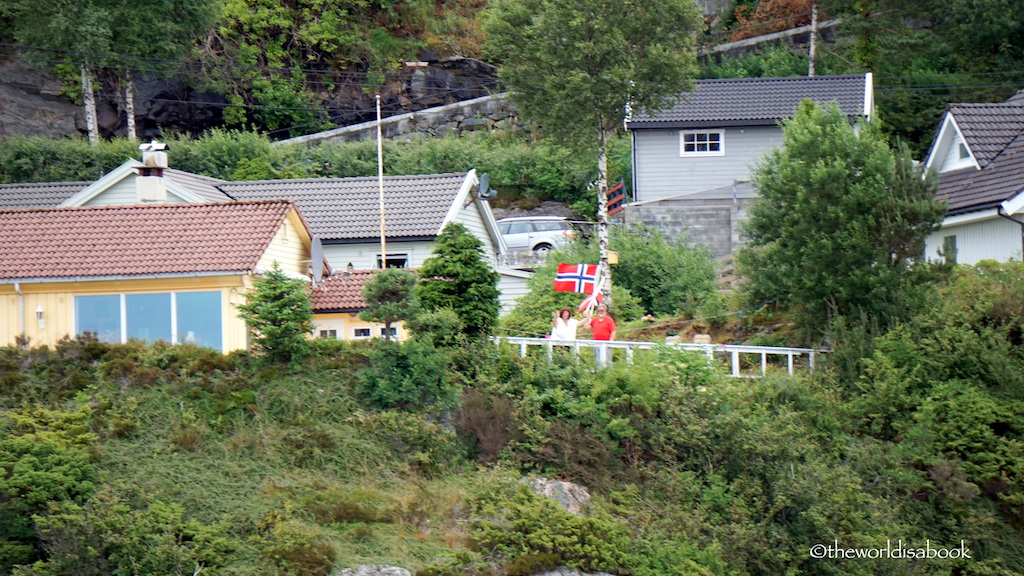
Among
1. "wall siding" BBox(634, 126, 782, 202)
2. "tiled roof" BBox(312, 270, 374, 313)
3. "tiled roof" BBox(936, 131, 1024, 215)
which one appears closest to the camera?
"tiled roof" BBox(312, 270, 374, 313)

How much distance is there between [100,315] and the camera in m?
22.9

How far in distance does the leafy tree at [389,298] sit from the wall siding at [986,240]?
11.8 m

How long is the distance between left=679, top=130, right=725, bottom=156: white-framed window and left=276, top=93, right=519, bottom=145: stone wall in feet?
32.5

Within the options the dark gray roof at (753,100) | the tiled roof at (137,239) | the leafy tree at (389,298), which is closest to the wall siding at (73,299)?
the tiled roof at (137,239)

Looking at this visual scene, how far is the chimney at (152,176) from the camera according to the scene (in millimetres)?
29203

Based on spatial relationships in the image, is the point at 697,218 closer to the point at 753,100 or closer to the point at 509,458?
the point at 753,100

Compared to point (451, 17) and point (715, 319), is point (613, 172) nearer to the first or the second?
point (451, 17)

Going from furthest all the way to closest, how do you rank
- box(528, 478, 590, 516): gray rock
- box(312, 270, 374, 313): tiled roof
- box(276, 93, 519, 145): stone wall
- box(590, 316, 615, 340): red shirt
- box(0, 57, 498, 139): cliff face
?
box(276, 93, 519, 145): stone wall → box(0, 57, 498, 139): cliff face → box(312, 270, 374, 313): tiled roof → box(590, 316, 615, 340): red shirt → box(528, 478, 590, 516): gray rock

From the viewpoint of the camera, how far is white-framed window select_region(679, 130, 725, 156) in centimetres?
3828

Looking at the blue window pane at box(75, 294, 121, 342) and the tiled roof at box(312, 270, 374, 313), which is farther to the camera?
the tiled roof at box(312, 270, 374, 313)

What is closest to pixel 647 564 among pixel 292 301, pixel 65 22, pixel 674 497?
pixel 674 497

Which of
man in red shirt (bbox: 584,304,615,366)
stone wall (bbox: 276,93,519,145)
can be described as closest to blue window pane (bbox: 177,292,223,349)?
man in red shirt (bbox: 584,304,615,366)

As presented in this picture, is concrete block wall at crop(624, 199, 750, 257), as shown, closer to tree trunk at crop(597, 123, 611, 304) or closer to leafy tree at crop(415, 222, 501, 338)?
tree trunk at crop(597, 123, 611, 304)

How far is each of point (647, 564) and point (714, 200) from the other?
19643 mm
